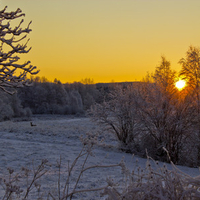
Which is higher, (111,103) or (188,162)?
(111,103)

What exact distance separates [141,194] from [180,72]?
1434 cm

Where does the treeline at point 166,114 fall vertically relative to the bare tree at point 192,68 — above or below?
below

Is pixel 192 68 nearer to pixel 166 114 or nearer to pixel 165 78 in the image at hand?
pixel 165 78

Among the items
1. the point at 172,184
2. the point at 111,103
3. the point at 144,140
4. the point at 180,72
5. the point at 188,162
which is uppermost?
the point at 180,72

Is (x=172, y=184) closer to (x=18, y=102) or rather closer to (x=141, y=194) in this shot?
(x=141, y=194)

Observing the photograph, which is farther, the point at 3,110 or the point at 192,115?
the point at 3,110

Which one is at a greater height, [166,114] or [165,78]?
[165,78]

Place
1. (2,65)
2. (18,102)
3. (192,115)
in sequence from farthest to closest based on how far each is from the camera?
(18,102), (192,115), (2,65)

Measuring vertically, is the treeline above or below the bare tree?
below

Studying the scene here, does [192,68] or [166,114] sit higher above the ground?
[192,68]

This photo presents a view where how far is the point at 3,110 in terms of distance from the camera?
48625 millimetres

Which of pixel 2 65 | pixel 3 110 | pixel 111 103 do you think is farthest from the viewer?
pixel 3 110

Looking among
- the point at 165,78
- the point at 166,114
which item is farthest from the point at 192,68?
the point at 166,114

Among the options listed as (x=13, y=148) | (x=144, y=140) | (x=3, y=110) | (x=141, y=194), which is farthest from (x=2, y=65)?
(x=3, y=110)
